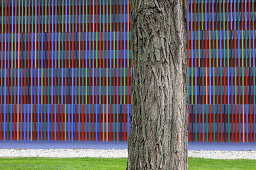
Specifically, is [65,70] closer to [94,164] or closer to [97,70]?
[97,70]

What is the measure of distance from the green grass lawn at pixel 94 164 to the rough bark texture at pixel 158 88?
7.30 metres

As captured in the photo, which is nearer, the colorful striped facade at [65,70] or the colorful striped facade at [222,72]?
the colorful striped facade at [222,72]

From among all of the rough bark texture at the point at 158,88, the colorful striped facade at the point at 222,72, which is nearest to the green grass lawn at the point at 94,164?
the colorful striped facade at the point at 222,72

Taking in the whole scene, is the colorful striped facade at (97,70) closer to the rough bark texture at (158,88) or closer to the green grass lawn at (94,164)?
the green grass lawn at (94,164)

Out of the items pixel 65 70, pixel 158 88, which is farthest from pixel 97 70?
pixel 158 88

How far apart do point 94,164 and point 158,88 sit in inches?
339

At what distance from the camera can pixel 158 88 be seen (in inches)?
164

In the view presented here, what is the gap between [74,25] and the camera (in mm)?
17969

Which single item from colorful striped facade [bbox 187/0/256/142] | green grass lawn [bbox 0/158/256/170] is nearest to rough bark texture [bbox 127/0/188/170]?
green grass lawn [bbox 0/158/256/170]

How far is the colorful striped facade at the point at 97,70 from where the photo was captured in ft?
55.8

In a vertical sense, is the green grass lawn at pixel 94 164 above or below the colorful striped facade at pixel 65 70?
below

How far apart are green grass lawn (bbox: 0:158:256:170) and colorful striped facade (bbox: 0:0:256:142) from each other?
3712mm

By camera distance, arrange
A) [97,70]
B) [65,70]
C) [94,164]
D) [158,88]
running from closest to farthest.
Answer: [158,88]
[94,164]
[97,70]
[65,70]

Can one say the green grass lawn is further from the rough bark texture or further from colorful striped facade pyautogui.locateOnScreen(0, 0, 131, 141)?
the rough bark texture
